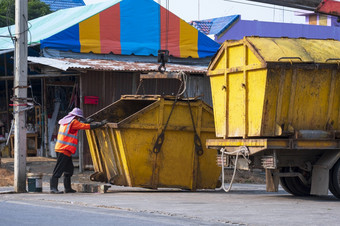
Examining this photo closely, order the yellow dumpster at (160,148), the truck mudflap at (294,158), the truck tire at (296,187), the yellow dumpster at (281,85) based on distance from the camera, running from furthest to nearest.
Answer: the yellow dumpster at (160,148) → the truck tire at (296,187) → the truck mudflap at (294,158) → the yellow dumpster at (281,85)

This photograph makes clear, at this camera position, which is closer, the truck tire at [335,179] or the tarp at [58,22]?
the truck tire at [335,179]

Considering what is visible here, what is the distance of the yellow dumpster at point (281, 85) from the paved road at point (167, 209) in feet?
4.25

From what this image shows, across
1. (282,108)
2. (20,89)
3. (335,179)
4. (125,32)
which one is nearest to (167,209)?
(282,108)

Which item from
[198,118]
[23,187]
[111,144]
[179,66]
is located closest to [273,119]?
[198,118]

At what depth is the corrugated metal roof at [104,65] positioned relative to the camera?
1762cm

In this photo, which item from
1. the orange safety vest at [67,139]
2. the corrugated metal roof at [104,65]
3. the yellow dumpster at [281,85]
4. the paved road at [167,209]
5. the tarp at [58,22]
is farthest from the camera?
the tarp at [58,22]

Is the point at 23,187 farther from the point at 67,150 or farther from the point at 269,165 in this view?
the point at 269,165

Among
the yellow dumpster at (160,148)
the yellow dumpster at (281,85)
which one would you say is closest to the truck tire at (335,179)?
the yellow dumpster at (281,85)

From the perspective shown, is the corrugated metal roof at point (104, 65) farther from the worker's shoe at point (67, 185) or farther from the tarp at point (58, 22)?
the worker's shoe at point (67, 185)

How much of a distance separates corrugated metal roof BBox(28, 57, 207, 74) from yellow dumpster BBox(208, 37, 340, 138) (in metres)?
6.01

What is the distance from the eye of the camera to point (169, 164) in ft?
45.6

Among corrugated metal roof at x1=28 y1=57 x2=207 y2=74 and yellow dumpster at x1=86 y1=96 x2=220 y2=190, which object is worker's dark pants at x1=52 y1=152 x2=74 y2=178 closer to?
yellow dumpster at x1=86 y1=96 x2=220 y2=190

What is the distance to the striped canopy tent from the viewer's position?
66.0 feet

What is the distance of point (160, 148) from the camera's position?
13.8m
